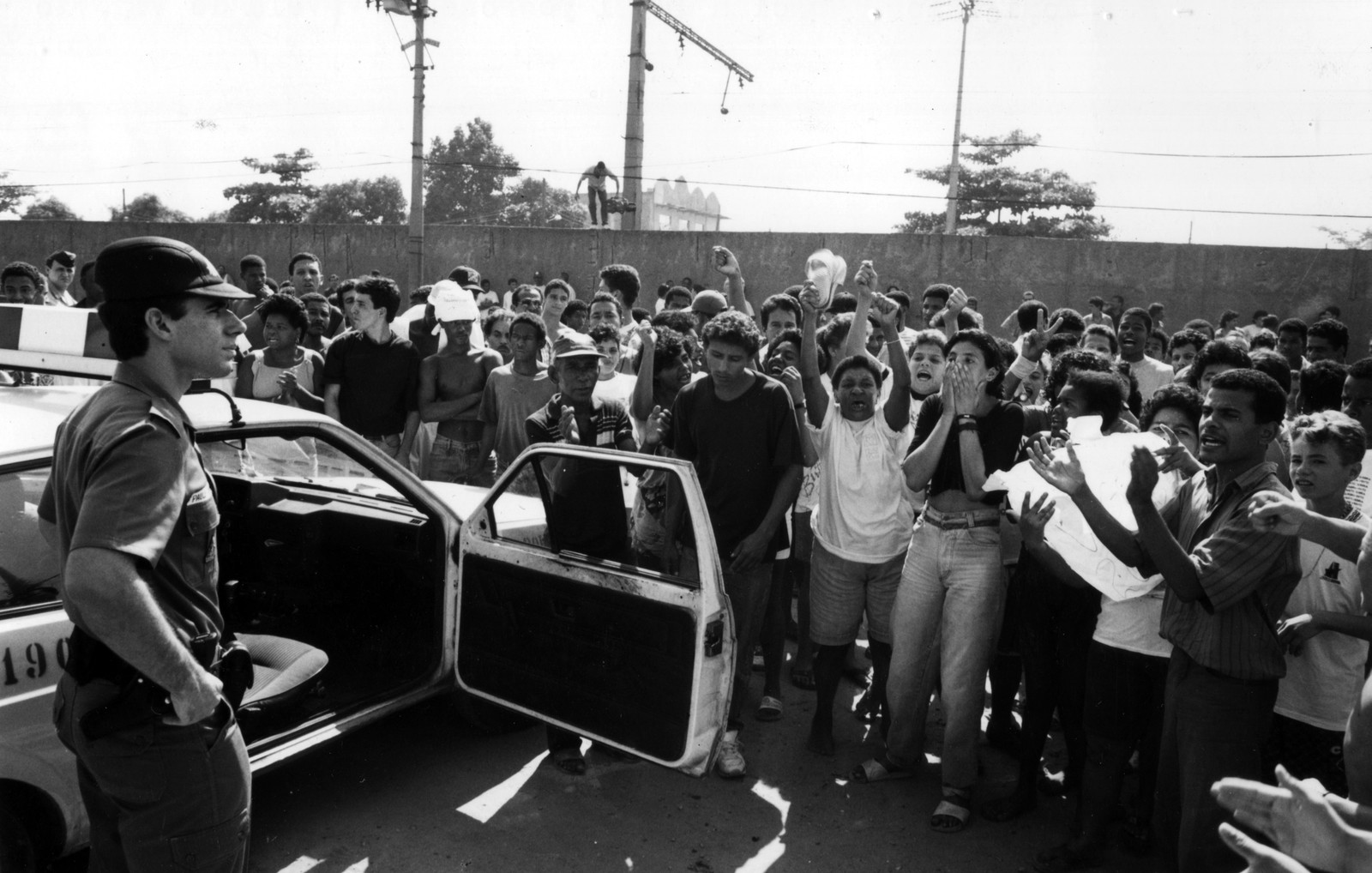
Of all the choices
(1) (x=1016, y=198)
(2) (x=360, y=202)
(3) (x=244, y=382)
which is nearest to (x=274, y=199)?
(2) (x=360, y=202)

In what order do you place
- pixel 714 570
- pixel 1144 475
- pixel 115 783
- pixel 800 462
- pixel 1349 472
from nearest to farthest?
1. pixel 115 783
2. pixel 1144 475
3. pixel 1349 472
4. pixel 714 570
5. pixel 800 462

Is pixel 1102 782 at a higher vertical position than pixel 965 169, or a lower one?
lower

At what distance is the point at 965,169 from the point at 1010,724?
1706 inches

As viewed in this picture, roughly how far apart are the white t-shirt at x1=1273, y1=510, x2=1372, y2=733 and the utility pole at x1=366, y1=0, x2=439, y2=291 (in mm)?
16924

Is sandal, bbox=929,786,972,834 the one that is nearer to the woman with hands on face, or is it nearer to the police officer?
the woman with hands on face

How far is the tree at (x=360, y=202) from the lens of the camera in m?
67.9

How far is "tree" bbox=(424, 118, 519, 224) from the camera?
71.0m

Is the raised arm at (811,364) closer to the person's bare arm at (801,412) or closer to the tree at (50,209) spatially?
the person's bare arm at (801,412)

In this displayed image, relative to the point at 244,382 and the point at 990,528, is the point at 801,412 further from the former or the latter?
the point at 244,382

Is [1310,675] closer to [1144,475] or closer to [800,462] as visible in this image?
[1144,475]

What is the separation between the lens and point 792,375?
164 inches

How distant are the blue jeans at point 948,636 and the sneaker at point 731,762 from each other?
59cm

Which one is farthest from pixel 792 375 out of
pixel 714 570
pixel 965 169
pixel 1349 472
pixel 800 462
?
pixel 965 169

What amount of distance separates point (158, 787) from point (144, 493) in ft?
1.95
